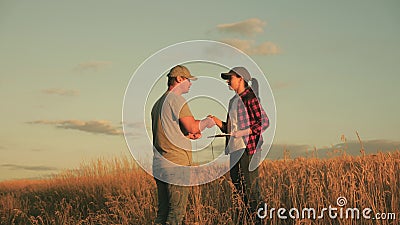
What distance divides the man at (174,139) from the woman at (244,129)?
84 centimetres

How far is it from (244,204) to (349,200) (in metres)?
1.62

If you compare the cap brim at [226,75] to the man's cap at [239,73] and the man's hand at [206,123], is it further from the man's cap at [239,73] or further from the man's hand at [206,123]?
the man's hand at [206,123]

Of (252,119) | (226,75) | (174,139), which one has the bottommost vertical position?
(174,139)

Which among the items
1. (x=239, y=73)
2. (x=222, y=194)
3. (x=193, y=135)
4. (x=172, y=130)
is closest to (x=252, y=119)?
(x=239, y=73)

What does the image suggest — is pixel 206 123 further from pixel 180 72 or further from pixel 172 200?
pixel 172 200

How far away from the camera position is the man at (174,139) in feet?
15.6

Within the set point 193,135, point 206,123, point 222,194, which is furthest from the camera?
point 222,194

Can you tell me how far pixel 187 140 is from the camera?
4840 millimetres

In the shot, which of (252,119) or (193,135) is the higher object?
(252,119)

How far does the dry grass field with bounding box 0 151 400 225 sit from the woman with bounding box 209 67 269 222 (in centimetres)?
22

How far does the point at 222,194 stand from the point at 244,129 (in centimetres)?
281

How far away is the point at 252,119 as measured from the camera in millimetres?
5629

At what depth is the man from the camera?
4.77 meters

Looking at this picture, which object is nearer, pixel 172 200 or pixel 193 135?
pixel 172 200
